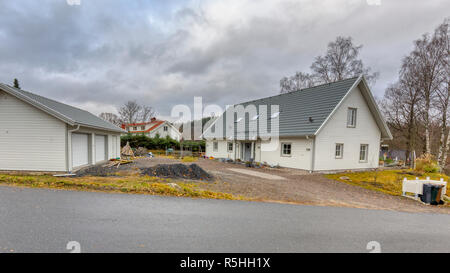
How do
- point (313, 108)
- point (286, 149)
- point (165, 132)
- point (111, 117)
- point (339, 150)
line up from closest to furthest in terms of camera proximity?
1. point (339, 150)
2. point (313, 108)
3. point (286, 149)
4. point (165, 132)
5. point (111, 117)

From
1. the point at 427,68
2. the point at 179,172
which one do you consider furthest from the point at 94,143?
the point at 427,68

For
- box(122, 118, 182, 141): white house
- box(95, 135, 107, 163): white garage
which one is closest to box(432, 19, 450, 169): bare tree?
box(95, 135, 107, 163): white garage

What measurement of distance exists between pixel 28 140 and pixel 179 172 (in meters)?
7.66

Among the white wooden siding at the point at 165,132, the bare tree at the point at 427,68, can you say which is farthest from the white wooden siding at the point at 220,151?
the white wooden siding at the point at 165,132

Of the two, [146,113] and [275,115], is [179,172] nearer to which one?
[275,115]

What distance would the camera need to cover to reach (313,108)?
14.4 metres

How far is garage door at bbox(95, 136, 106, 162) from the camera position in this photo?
1409 cm

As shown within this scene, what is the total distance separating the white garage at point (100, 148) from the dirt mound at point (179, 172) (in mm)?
5769

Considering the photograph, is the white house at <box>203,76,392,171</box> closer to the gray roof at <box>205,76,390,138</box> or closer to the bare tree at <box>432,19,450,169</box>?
the gray roof at <box>205,76,390,138</box>

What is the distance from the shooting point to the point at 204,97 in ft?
95.3

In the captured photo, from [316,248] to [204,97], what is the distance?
27.1 metres

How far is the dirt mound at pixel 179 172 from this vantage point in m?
10.1

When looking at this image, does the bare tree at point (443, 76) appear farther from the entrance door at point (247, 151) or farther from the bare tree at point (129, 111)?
the bare tree at point (129, 111)

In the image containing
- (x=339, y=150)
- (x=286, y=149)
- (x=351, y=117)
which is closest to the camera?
(x=339, y=150)
